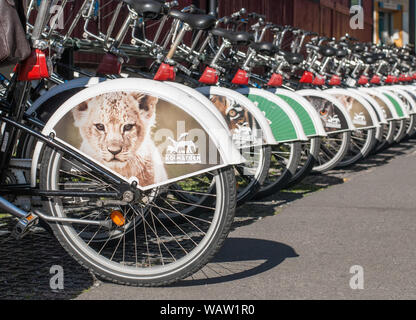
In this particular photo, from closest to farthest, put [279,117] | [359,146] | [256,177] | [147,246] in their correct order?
[147,246]
[256,177]
[279,117]
[359,146]

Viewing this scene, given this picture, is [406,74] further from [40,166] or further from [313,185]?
[40,166]

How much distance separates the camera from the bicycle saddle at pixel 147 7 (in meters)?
4.68

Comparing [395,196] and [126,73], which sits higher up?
[126,73]

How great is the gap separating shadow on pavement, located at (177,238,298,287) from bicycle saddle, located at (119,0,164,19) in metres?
1.42

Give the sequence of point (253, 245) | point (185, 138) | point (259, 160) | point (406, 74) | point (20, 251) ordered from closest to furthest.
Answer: point (185, 138) → point (20, 251) → point (253, 245) → point (259, 160) → point (406, 74)

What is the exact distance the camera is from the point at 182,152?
3.81m

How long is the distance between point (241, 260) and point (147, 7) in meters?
1.54

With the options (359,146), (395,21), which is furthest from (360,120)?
(395,21)

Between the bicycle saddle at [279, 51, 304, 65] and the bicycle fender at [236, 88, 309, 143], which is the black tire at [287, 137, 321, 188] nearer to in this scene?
the bicycle fender at [236, 88, 309, 143]

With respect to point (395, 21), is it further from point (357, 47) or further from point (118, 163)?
point (118, 163)

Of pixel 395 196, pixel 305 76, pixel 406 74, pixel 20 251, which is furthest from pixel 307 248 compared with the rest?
pixel 406 74

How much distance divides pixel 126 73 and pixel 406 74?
988 centimetres

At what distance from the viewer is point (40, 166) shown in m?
3.91

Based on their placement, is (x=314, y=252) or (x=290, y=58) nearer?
(x=314, y=252)
